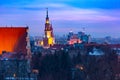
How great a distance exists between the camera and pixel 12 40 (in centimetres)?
4962

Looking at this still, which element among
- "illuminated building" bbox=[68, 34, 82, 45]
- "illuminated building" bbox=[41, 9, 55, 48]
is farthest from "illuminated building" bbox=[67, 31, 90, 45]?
"illuminated building" bbox=[41, 9, 55, 48]

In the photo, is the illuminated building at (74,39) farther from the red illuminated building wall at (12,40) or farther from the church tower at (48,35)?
the red illuminated building wall at (12,40)

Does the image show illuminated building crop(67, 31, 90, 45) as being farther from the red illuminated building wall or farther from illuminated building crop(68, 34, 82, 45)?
the red illuminated building wall

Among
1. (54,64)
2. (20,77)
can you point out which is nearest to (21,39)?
(54,64)

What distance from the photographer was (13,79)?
118ft

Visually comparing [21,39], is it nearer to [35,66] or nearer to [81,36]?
[35,66]

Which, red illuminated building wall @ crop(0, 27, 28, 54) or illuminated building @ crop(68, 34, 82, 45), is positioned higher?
red illuminated building wall @ crop(0, 27, 28, 54)

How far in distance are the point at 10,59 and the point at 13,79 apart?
880cm

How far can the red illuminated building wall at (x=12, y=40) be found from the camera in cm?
4922

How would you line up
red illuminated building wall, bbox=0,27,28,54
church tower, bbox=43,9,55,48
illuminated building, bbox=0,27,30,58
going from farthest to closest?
church tower, bbox=43,9,55,48, red illuminated building wall, bbox=0,27,28,54, illuminated building, bbox=0,27,30,58

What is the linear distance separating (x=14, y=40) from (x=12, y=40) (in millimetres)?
161

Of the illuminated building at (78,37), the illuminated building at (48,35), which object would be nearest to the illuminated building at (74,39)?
the illuminated building at (78,37)

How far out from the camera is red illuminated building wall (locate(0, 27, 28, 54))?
161 ft

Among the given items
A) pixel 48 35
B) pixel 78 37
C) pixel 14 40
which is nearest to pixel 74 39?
pixel 78 37
